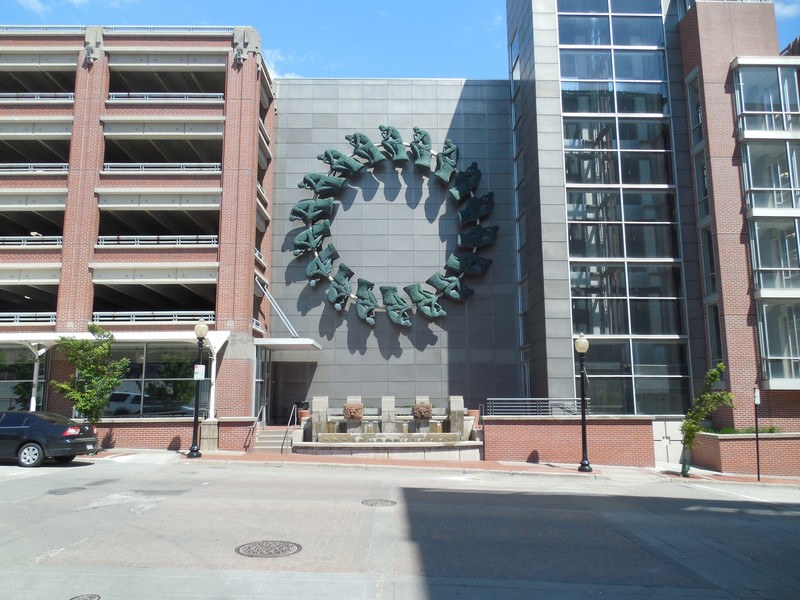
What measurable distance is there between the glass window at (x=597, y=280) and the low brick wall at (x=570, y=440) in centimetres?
544

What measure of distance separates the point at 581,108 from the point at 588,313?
8406 millimetres

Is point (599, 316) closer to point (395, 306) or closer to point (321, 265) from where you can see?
point (395, 306)

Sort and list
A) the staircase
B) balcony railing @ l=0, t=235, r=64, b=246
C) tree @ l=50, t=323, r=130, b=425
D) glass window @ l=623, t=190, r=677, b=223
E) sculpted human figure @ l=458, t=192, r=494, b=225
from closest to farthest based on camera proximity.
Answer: tree @ l=50, t=323, r=130, b=425
the staircase
glass window @ l=623, t=190, r=677, b=223
balcony railing @ l=0, t=235, r=64, b=246
sculpted human figure @ l=458, t=192, r=494, b=225

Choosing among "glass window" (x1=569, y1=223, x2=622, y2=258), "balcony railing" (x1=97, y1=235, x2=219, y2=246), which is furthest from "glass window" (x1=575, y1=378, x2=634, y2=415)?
"balcony railing" (x1=97, y1=235, x2=219, y2=246)

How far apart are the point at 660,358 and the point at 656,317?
62.9 inches

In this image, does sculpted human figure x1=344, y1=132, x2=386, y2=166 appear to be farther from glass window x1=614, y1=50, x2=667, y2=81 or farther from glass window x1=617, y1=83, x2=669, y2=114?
glass window x1=614, y1=50, x2=667, y2=81

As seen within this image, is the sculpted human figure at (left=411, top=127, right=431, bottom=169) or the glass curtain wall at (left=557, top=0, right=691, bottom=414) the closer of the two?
the glass curtain wall at (left=557, top=0, right=691, bottom=414)

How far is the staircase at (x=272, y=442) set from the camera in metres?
24.0

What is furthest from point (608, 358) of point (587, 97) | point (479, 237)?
point (587, 97)

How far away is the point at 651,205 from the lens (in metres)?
26.5

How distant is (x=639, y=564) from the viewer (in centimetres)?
877

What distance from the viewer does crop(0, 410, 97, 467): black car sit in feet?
56.7

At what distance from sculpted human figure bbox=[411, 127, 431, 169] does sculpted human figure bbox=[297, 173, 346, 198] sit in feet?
12.0

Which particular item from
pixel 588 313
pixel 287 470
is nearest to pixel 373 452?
pixel 287 470
